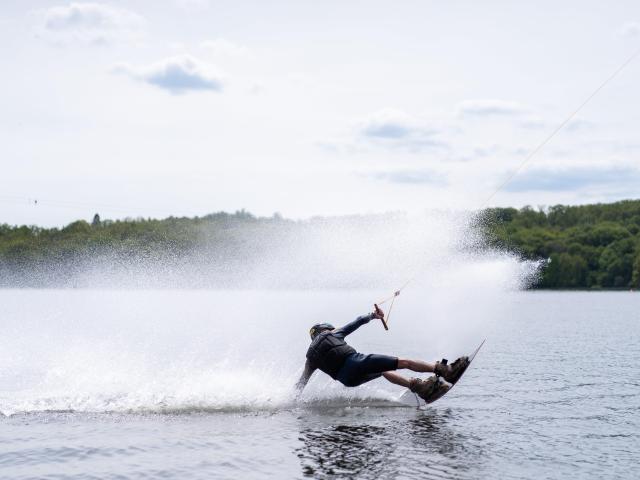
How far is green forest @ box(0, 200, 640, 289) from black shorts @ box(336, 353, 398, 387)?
103 m

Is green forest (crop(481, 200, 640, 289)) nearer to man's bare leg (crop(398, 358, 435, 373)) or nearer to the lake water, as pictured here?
the lake water

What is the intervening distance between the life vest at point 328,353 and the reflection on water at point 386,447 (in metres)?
1.31

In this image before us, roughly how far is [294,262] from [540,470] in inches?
3649

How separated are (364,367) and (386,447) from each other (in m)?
3.00

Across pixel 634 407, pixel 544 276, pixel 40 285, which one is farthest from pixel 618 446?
pixel 40 285

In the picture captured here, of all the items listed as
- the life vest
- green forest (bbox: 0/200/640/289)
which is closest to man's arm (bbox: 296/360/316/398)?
the life vest

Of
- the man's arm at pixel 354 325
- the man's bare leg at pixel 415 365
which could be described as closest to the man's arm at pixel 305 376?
the man's arm at pixel 354 325

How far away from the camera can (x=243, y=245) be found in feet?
419

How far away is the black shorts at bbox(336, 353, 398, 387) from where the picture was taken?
17.6 meters

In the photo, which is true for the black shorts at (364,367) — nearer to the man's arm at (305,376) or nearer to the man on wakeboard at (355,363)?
the man on wakeboard at (355,363)

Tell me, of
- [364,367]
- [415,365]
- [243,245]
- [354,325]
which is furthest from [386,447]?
[243,245]

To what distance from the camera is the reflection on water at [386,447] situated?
1323cm

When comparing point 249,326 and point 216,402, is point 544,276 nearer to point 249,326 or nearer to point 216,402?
point 249,326

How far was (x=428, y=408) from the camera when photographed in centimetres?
1912
